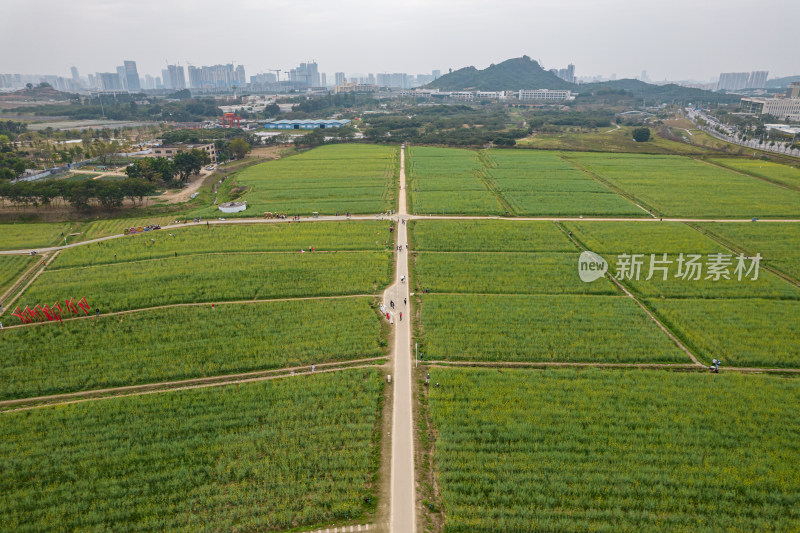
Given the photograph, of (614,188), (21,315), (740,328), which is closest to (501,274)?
(740,328)

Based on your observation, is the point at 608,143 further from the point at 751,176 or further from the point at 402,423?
the point at 402,423

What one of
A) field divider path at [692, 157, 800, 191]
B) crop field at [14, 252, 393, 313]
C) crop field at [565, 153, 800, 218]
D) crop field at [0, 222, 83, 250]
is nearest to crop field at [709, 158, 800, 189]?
field divider path at [692, 157, 800, 191]

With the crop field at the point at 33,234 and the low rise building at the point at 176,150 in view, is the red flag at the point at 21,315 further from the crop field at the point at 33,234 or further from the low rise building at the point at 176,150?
the low rise building at the point at 176,150

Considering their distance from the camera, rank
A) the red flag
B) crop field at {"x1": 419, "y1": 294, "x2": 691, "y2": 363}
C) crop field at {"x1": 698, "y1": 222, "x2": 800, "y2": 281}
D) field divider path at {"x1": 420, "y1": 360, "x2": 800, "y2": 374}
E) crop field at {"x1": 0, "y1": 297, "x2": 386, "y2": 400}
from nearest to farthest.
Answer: crop field at {"x1": 0, "y1": 297, "x2": 386, "y2": 400} < field divider path at {"x1": 420, "y1": 360, "x2": 800, "y2": 374} < crop field at {"x1": 419, "y1": 294, "x2": 691, "y2": 363} < the red flag < crop field at {"x1": 698, "y1": 222, "x2": 800, "y2": 281}

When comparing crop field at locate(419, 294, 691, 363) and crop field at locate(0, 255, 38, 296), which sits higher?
crop field at locate(0, 255, 38, 296)

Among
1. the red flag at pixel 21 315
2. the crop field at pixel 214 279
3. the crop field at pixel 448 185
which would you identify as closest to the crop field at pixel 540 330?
the crop field at pixel 214 279

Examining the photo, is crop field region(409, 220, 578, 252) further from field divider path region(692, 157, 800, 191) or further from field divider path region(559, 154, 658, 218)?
field divider path region(692, 157, 800, 191)

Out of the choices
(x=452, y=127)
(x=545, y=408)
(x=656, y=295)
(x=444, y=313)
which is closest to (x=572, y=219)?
(x=656, y=295)
